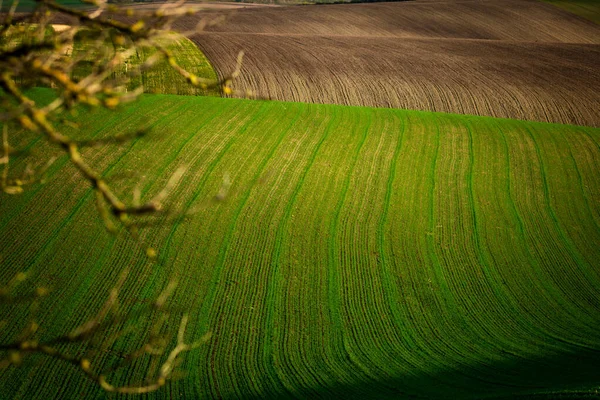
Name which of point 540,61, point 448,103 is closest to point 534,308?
point 448,103

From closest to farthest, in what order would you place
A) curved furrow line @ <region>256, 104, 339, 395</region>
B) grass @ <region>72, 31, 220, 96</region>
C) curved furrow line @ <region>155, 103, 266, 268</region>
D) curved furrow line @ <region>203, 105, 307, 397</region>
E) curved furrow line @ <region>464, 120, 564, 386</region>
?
1. curved furrow line @ <region>256, 104, 339, 395</region>
2. curved furrow line @ <region>203, 105, 307, 397</region>
3. curved furrow line @ <region>464, 120, 564, 386</region>
4. curved furrow line @ <region>155, 103, 266, 268</region>
5. grass @ <region>72, 31, 220, 96</region>

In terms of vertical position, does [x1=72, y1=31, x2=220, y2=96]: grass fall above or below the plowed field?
above

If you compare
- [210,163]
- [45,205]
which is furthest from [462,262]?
[45,205]

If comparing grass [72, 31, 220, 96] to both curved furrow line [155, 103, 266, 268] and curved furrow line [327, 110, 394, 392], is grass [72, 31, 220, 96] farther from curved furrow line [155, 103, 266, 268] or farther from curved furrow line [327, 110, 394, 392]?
curved furrow line [327, 110, 394, 392]

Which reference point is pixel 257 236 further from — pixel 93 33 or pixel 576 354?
pixel 93 33

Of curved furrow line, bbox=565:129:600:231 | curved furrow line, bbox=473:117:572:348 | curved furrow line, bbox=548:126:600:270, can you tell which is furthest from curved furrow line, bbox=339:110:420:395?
curved furrow line, bbox=565:129:600:231

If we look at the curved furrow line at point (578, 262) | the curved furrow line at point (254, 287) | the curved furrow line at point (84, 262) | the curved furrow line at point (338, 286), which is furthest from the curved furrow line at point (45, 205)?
the curved furrow line at point (578, 262)

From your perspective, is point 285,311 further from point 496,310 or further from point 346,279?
point 496,310
